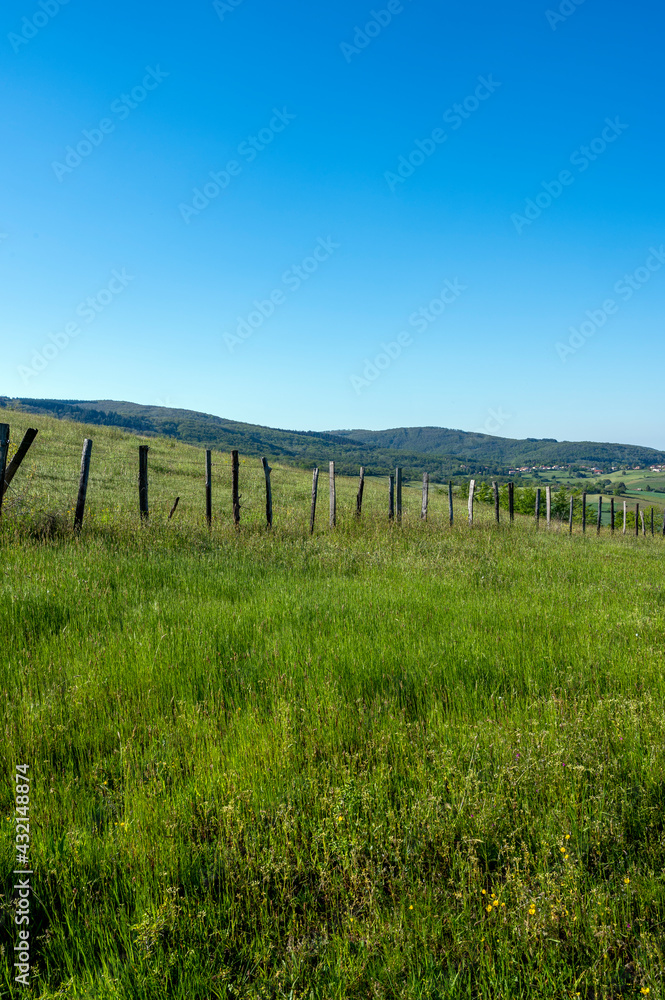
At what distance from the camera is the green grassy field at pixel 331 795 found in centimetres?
232

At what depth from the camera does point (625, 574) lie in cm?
1155

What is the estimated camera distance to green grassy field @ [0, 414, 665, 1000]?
91.5 inches

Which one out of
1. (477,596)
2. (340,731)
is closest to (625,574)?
(477,596)

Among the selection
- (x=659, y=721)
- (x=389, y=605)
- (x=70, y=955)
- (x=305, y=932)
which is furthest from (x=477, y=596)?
(x=70, y=955)

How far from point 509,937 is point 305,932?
0.97 m

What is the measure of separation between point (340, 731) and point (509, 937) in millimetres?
1799

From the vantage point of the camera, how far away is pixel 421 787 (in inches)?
134

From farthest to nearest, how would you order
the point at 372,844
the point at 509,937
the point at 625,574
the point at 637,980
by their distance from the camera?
the point at 625,574
the point at 372,844
the point at 509,937
the point at 637,980

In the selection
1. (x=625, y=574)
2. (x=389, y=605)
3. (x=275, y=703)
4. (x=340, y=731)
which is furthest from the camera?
(x=625, y=574)

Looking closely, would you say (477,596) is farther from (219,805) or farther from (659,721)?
(219,805)

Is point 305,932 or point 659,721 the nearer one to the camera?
point 305,932

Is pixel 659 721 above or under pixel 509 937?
above

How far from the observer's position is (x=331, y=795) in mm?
3307

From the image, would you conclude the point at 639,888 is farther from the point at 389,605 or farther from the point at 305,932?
the point at 389,605
